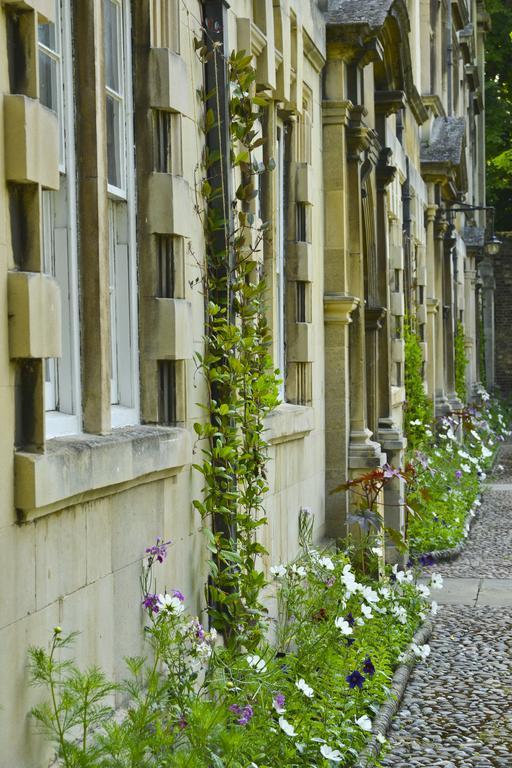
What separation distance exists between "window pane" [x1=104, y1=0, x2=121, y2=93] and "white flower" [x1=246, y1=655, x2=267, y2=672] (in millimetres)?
2227

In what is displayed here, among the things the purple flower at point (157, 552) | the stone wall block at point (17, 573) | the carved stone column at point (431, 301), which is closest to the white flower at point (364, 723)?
the purple flower at point (157, 552)

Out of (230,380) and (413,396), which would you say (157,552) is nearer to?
(230,380)

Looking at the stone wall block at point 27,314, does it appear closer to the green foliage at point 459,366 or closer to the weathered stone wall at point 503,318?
the green foliage at point 459,366

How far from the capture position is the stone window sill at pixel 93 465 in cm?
346

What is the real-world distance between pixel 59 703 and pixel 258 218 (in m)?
3.75

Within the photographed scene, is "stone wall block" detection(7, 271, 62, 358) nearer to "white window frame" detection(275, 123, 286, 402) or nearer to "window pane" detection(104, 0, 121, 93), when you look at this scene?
"window pane" detection(104, 0, 121, 93)

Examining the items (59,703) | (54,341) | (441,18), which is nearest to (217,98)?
(54,341)

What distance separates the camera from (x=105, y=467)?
163 inches

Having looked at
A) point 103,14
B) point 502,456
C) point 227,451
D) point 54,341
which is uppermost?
point 103,14

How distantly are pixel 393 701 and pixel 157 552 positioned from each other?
7.91 feet

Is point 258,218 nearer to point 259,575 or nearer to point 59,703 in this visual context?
point 259,575

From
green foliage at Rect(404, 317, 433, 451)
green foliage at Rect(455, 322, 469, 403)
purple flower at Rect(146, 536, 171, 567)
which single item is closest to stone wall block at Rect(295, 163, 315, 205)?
purple flower at Rect(146, 536, 171, 567)

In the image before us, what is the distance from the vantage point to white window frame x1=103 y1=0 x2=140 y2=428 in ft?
16.2

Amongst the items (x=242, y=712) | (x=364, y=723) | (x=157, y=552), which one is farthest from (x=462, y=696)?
(x=157, y=552)
